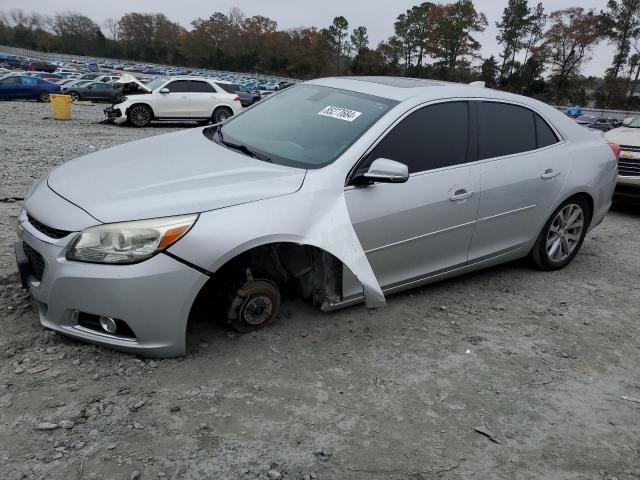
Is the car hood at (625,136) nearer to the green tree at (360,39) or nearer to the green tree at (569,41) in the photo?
the green tree at (569,41)

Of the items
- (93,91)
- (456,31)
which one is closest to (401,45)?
(456,31)

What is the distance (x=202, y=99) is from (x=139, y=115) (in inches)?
76.9

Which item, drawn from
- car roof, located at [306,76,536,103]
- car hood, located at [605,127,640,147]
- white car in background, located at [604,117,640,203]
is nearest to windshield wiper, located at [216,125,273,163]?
car roof, located at [306,76,536,103]

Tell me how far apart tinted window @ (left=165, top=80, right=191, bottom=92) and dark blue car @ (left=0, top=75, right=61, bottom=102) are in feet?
36.3

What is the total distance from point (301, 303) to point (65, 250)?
1.62m

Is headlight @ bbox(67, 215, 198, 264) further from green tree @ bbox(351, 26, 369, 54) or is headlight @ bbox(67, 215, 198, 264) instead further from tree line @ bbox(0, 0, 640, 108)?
green tree @ bbox(351, 26, 369, 54)

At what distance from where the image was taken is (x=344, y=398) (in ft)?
9.18

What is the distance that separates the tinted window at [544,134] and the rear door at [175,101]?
13706 mm

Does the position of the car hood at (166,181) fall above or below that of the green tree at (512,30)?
below

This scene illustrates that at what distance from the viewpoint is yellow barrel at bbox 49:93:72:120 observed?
16.1 metres

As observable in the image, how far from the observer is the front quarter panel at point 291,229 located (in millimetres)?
2750

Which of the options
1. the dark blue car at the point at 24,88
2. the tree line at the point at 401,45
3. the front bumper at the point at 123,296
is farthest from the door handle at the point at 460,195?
the tree line at the point at 401,45

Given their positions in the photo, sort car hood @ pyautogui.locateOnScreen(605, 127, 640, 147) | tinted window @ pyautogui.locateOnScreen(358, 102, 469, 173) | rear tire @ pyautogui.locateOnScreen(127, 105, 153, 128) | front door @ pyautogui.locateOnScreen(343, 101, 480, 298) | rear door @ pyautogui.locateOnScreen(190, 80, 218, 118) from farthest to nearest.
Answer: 1. rear door @ pyautogui.locateOnScreen(190, 80, 218, 118)
2. rear tire @ pyautogui.locateOnScreen(127, 105, 153, 128)
3. car hood @ pyautogui.locateOnScreen(605, 127, 640, 147)
4. tinted window @ pyautogui.locateOnScreen(358, 102, 469, 173)
5. front door @ pyautogui.locateOnScreen(343, 101, 480, 298)

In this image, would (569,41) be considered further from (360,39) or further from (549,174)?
(549,174)
